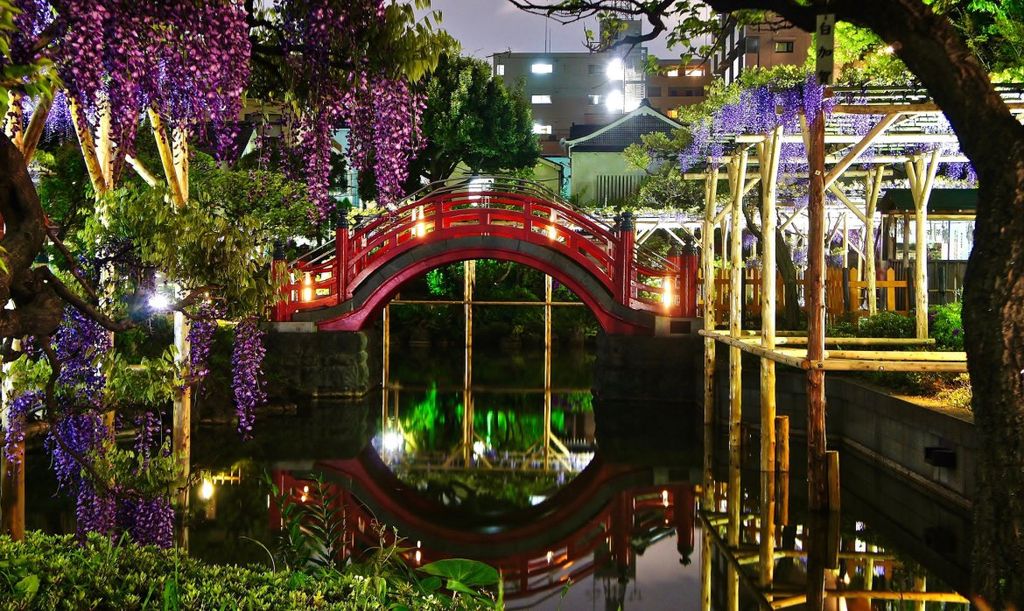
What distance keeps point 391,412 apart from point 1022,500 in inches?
451

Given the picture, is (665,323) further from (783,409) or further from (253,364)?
(253,364)

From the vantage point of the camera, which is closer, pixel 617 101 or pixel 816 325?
pixel 816 325

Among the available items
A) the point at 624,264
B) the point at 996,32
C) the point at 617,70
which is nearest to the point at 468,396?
the point at 624,264

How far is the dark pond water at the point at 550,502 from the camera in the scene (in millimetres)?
6816

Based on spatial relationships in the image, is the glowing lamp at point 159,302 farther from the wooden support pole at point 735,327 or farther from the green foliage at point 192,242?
the wooden support pole at point 735,327

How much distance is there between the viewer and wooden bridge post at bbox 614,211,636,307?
49.9ft

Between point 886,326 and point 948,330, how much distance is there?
1.09 metres

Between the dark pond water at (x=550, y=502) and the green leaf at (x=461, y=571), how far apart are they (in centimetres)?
178

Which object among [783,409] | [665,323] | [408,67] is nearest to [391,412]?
[665,323]

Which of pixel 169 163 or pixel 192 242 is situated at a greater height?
pixel 169 163

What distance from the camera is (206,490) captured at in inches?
355

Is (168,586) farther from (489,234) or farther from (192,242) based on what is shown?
(489,234)

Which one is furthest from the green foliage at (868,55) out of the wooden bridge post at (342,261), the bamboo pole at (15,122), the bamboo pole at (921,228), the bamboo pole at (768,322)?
the bamboo pole at (15,122)

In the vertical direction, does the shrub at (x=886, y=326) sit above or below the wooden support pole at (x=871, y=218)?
below
